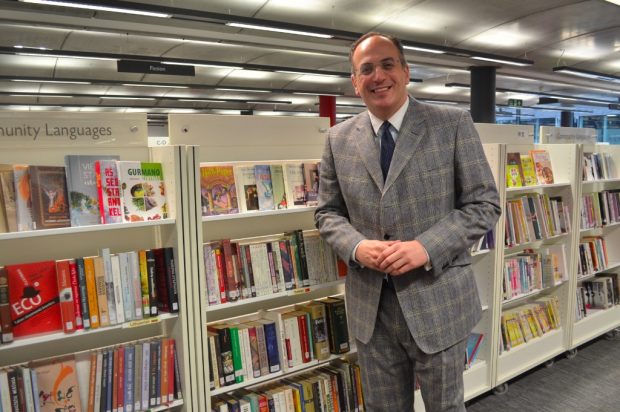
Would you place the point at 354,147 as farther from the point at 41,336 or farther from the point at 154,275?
the point at 41,336

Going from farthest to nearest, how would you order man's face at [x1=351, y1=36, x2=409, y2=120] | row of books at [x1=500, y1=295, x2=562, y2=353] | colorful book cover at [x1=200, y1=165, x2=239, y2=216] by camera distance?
row of books at [x1=500, y1=295, x2=562, y2=353]
colorful book cover at [x1=200, y1=165, x2=239, y2=216]
man's face at [x1=351, y1=36, x2=409, y2=120]

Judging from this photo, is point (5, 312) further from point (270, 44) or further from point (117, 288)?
point (270, 44)

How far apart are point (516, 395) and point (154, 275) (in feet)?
8.73

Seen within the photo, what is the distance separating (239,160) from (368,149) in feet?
3.33

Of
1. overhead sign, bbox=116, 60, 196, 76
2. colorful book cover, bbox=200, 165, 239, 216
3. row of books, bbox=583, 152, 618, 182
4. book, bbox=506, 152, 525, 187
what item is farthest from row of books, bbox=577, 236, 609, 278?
overhead sign, bbox=116, 60, 196, 76

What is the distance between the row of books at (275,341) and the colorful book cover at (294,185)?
0.58m

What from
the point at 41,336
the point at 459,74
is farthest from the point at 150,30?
the point at 459,74

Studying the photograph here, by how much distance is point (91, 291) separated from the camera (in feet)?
6.32

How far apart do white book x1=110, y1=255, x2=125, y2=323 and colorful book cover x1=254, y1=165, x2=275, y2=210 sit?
0.73 meters

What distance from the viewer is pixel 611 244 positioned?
181 inches

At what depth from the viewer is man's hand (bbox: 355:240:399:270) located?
167cm

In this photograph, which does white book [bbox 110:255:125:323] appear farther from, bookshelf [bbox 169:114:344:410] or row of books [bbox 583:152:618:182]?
row of books [bbox 583:152:618:182]

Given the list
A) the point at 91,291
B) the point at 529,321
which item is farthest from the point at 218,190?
the point at 529,321

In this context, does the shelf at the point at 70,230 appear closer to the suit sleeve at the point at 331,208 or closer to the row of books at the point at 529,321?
the suit sleeve at the point at 331,208
